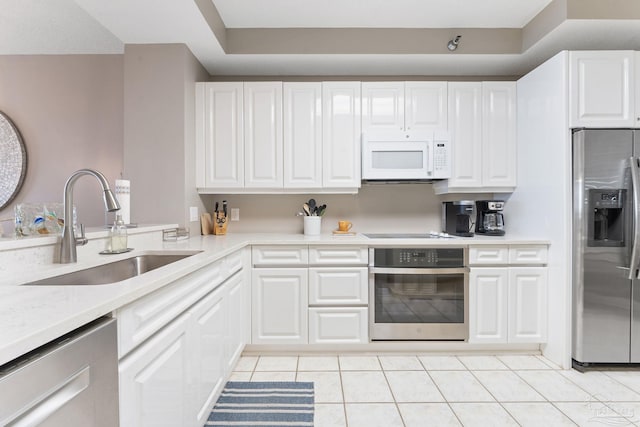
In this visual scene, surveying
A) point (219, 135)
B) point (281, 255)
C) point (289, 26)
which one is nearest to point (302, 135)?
point (219, 135)

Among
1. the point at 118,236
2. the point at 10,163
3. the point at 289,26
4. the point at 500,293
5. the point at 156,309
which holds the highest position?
the point at 289,26

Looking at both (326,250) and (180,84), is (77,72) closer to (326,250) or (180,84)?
(180,84)

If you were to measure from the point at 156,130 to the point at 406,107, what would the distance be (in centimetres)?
202

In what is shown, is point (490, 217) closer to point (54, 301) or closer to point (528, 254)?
point (528, 254)

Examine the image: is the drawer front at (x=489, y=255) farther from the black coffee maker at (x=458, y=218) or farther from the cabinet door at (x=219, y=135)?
the cabinet door at (x=219, y=135)

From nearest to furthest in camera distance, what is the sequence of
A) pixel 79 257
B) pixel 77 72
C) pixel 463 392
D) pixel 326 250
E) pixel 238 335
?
1. pixel 79 257
2. pixel 463 392
3. pixel 238 335
4. pixel 326 250
5. pixel 77 72

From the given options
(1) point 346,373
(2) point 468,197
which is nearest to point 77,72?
(1) point 346,373

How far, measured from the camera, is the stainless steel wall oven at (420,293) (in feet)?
8.11

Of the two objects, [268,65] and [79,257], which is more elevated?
[268,65]

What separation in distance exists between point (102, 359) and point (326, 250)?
5.84ft

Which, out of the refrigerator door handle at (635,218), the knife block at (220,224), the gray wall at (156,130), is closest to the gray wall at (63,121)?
the gray wall at (156,130)

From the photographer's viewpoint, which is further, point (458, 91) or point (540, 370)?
point (458, 91)

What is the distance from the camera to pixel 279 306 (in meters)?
2.49

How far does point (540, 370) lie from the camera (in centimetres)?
228
